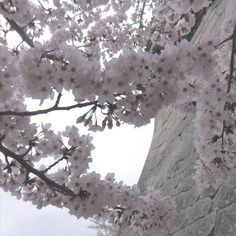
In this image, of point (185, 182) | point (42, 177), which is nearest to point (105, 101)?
point (42, 177)

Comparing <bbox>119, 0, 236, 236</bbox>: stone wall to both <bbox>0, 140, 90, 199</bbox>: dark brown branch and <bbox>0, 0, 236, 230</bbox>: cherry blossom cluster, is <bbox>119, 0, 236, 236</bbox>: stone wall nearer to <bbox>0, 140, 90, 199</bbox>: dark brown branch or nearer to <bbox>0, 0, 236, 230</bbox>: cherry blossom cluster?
<bbox>0, 0, 236, 230</bbox>: cherry blossom cluster

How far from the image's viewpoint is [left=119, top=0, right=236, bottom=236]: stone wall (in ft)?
12.3

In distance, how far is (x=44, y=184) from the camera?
3648mm

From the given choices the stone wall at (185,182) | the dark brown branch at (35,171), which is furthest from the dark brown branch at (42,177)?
the stone wall at (185,182)

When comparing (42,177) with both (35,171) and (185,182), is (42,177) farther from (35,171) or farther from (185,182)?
(185,182)

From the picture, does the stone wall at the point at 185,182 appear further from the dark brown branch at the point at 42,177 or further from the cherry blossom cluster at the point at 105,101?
the dark brown branch at the point at 42,177

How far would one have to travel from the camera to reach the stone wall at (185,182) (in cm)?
374

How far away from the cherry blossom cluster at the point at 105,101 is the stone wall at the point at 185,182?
24 cm

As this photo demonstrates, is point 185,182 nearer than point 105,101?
No

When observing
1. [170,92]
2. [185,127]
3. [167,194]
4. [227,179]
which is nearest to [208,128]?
[227,179]

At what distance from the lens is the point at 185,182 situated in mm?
4707

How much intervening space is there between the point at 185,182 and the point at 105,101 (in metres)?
2.41

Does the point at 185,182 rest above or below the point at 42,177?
above

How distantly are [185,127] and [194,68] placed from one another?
2.97 meters
